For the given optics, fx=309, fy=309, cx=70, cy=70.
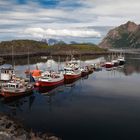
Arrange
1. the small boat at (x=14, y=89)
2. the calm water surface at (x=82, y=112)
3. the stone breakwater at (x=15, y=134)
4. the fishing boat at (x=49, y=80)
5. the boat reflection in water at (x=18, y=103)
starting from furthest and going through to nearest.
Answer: the fishing boat at (x=49, y=80) < the small boat at (x=14, y=89) < the boat reflection in water at (x=18, y=103) < the calm water surface at (x=82, y=112) < the stone breakwater at (x=15, y=134)

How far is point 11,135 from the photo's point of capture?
41844 millimetres

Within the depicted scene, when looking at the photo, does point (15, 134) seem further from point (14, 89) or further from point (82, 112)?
point (14, 89)

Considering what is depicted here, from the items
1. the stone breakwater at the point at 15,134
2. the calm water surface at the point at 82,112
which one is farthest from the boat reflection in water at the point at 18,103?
the stone breakwater at the point at 15,134

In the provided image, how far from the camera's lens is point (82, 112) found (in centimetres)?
6259

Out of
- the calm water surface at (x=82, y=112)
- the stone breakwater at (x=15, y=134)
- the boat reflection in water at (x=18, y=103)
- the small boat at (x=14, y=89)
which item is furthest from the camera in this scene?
the small boat at (x=14, y=89)

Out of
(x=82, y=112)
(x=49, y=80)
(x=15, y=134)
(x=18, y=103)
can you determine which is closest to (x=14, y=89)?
(x=18, y=103)

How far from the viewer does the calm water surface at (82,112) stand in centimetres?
5025

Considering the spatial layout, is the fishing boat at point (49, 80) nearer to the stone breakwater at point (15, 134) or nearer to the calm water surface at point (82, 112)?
the calm water surface at point (82, 112)

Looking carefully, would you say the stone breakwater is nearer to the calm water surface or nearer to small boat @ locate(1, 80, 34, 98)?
the calm water surface

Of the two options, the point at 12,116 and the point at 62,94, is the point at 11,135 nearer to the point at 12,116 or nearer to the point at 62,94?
the point at 12,116

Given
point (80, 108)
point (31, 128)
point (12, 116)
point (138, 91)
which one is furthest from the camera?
point (138, 91)

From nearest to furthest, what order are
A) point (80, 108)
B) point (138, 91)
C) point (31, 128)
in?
point (31, 128) < point (80, 108) < point (138, 91)

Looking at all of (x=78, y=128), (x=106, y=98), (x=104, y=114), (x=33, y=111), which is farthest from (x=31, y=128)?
(x=106, y=98)

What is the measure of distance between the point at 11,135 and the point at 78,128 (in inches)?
539
